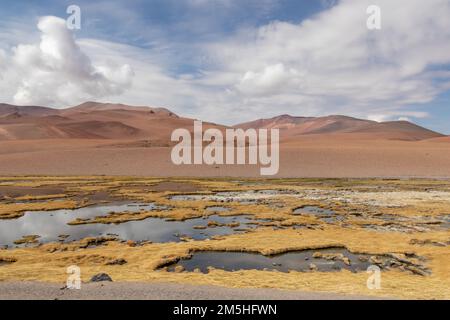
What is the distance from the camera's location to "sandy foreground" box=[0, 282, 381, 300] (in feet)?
30.8

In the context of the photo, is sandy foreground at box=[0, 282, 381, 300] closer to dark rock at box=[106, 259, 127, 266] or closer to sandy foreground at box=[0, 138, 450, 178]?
dark rock at box=[106, 259, 127, 266]

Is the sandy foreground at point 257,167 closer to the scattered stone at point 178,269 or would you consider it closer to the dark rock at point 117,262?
the dark rock at point 117,262

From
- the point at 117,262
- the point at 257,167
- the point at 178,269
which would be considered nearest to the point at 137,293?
the point at 178,269

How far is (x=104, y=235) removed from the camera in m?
23.8

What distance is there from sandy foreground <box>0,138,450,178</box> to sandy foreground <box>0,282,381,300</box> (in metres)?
62.2

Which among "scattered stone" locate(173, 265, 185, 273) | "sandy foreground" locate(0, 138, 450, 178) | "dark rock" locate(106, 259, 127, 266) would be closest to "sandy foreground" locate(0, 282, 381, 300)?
"scattered stone" locate(173, 265, 185, 273)

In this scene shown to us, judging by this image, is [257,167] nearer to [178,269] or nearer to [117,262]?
[117,262]

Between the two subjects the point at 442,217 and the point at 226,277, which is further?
the point at 442,217

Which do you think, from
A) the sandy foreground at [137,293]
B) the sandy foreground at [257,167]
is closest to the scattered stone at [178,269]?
the sandy foreground at [137,293]

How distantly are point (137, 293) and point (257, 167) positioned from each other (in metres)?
71.1

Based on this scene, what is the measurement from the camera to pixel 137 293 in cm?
977
